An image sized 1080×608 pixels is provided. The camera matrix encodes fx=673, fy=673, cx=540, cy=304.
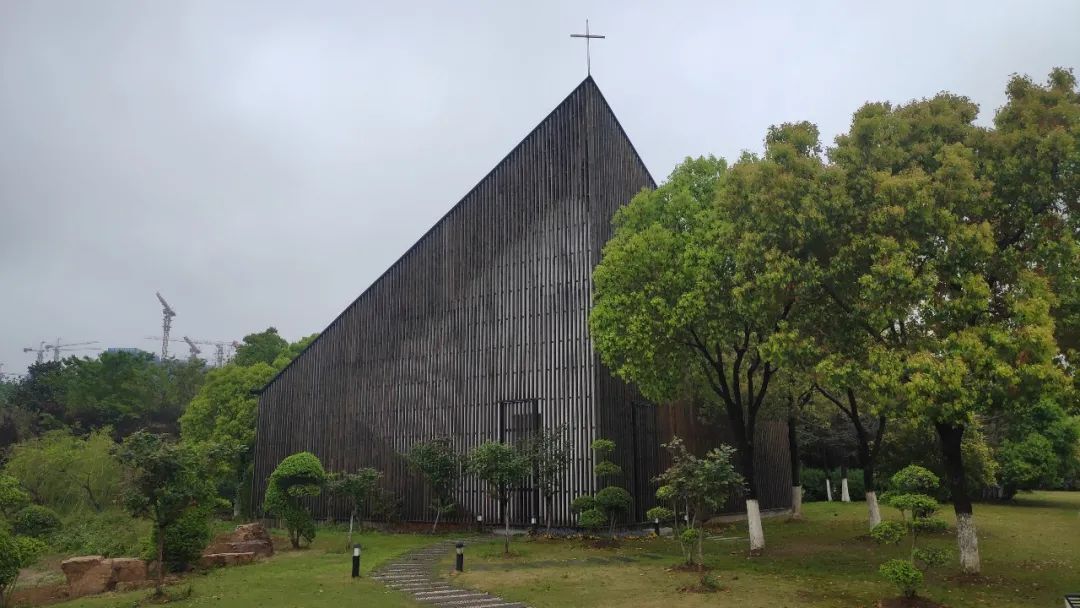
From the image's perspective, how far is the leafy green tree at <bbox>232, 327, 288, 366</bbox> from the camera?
5165 cm

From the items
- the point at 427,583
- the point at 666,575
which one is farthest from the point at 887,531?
the point at 427,583

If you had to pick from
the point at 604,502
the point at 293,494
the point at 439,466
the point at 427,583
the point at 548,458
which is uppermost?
the point at 548,458

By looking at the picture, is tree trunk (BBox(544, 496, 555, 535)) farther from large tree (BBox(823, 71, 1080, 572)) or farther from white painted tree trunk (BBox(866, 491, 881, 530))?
large tree (BBox(823, 71, 1080, 572))

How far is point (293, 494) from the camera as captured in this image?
20547 mm

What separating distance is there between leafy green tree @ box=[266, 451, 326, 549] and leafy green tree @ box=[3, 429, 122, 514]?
9.29 metres

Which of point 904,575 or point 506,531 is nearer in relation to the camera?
point 904,575

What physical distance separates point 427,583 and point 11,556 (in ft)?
25.5

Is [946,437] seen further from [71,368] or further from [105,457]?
[71,368]

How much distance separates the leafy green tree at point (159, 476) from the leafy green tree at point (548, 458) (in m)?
9.42

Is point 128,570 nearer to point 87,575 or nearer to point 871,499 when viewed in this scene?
point 87,575

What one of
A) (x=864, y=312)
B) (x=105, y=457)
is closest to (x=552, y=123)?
(x=864, y=312)

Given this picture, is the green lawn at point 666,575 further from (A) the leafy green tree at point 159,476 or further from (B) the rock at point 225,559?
(A) the leafy green tree at point 159,476

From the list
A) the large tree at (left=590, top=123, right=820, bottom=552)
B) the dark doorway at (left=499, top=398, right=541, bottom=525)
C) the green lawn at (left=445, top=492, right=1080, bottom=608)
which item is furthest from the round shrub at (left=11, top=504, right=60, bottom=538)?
the large tree at (left=590, top=123, right=820, bottom=552)

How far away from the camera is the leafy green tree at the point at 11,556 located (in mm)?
12492
